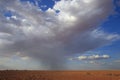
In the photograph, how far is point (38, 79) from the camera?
27.6m

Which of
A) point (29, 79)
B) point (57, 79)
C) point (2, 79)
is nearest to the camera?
point (2, 79)

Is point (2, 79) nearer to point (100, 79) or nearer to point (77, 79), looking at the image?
point (77, 79)

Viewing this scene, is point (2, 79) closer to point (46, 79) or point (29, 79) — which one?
point (29, 79)

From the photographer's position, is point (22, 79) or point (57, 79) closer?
point (22, 79)

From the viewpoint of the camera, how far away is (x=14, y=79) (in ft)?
86.1

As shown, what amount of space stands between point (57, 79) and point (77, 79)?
120 inches

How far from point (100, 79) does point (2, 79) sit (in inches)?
565

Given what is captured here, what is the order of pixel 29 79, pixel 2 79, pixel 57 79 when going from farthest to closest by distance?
pixel 57 79 → pixel 29 79 → pixel 2 79

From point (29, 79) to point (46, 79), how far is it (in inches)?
100

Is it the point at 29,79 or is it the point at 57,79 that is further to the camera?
the point at 57,79

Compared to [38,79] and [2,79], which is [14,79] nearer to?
[2,79]

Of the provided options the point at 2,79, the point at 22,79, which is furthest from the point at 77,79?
the point at 2,79

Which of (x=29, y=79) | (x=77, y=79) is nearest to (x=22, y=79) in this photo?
(x=29, y=79)

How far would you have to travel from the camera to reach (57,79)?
29.1 m
